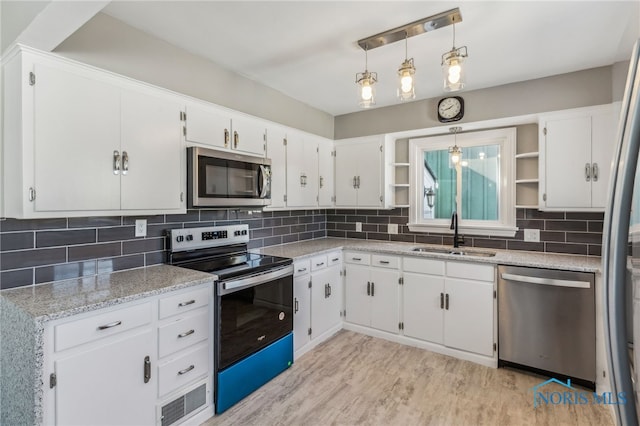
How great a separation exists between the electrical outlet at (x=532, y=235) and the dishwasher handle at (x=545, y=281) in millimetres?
707

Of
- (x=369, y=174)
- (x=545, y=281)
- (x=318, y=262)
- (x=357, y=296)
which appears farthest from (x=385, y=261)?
(x=545, y=281)

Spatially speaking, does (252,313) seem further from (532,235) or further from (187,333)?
(532,235)

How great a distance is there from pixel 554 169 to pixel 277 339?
2731mm

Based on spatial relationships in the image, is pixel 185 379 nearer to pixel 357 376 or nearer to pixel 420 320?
pixel 357 376

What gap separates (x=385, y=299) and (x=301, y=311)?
0.91 meters

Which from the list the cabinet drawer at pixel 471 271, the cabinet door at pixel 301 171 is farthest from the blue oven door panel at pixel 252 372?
the cabinet drawer at pixel 471 271

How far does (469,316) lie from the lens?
2891 mm

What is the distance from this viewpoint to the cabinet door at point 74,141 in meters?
1.72

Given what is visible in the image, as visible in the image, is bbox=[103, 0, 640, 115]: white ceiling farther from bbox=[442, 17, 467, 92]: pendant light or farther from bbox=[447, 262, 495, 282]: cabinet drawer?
bbox=[447, 262, 495, 282]: cabinet drawer

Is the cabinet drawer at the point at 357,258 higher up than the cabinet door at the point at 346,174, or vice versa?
the cabinet door at the point at 346,174

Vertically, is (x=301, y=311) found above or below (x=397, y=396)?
above

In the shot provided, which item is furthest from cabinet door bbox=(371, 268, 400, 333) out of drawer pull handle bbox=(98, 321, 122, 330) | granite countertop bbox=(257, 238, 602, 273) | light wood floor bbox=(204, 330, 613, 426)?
drawer pull handle bbox=(98, 321, 122, 330)

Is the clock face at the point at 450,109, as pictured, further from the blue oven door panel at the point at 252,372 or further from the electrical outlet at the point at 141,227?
the electrical outlet at the point at 141,227

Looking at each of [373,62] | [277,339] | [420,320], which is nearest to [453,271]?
[420,320]
